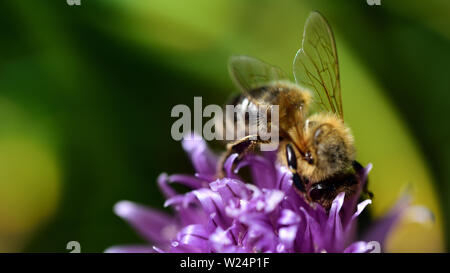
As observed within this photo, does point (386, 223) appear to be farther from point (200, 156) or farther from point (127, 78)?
point (127, 78)

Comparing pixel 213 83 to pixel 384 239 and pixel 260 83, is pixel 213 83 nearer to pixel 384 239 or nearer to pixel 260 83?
pixel 260 83

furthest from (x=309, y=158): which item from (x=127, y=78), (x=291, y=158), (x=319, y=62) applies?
(x=127, y=78)

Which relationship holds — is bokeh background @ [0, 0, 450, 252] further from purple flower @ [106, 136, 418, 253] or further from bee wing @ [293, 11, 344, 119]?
purple flower @ [106, 136, 418, 253]

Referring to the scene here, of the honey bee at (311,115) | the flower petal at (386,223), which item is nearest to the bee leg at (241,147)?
the honey bee at (311,115)

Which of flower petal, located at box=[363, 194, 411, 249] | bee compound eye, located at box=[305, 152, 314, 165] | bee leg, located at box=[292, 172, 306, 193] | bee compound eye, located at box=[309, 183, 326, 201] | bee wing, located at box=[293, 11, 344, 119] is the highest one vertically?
bee wing, located at box=[293, 11, 344, 119]

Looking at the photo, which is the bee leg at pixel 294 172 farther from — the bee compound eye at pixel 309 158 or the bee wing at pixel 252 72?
the bee wing at pixel 252 72

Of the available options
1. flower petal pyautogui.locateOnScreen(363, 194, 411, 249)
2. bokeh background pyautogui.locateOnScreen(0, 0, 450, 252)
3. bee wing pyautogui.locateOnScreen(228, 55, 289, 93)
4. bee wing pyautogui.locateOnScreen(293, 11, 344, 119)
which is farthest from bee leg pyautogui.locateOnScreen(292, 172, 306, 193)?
bokeh background pyautogui.locateOnScreen(0, 0, 450, 252)

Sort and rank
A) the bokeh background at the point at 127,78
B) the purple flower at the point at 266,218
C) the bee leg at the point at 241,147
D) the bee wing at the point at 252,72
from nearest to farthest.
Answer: the purple flower at the point at 266,218 → the bee leg at the point at 241,147 → the bee wing at the point at 252,72 → the bokeh background at the point at 127,78
